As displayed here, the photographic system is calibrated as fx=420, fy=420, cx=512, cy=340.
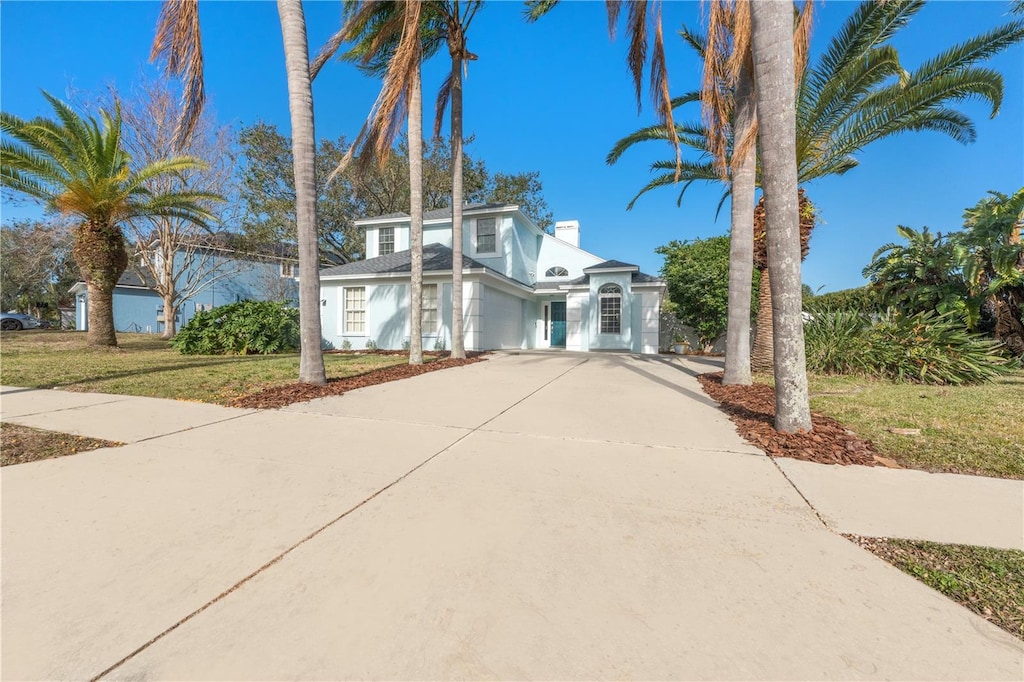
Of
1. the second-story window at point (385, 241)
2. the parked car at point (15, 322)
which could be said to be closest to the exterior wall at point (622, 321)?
the second-story window at point (385, 241)

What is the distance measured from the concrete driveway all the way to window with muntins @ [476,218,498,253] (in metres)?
15.4

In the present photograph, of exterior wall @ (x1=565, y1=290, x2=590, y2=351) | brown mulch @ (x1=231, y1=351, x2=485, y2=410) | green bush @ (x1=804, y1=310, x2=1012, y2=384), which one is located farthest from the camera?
exterior wall @ (x1=565, y1=290, x2=590, y2=351)

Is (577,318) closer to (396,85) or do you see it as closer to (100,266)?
(396,85)

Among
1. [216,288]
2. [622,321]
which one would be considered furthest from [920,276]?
[216,288]

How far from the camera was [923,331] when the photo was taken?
8.95 meters

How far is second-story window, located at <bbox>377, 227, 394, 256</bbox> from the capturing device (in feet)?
66.5

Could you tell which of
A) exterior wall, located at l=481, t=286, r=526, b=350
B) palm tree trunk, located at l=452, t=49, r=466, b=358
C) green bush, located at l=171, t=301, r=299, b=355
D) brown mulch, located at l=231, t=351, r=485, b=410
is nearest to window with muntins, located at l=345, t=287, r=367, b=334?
green bush, located at l=171, t=301, r=299, b=355

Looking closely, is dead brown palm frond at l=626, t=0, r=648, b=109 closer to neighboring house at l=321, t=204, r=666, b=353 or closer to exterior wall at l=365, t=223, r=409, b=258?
neighboring house at l=321, t=204, r=666, b=353

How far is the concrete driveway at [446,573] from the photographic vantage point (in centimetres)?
159

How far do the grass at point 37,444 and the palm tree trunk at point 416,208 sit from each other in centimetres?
659

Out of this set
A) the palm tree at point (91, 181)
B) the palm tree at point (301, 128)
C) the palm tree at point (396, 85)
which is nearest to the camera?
the palm tree at point (301, 128)

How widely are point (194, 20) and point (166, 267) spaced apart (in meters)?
17.9

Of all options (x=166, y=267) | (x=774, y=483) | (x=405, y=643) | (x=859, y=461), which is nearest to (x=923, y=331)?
(x=859, y=461)

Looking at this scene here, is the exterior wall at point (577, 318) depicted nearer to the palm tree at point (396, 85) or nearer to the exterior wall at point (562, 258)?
the exterior wall at point (562, 258)
